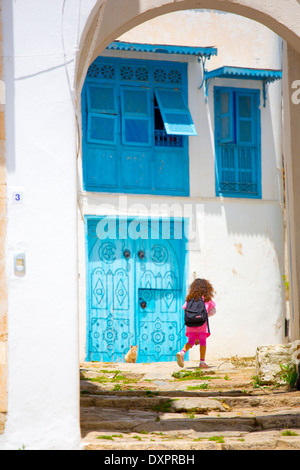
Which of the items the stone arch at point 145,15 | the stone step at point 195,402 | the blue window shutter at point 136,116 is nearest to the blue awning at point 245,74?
the blue window shutter at point 136,116

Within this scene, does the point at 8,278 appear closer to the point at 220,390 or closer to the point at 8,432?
the point at 8,432

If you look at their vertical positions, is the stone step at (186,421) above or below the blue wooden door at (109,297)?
below

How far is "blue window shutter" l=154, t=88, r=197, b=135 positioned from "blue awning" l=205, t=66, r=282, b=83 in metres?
0.73

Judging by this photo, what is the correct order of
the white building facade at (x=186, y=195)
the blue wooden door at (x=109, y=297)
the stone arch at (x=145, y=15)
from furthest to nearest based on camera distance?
the white building facade at (x=186, y=195), the blue wooden door at (x=109, y=297), the stone arch at (x=145, y=15)

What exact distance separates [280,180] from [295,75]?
22.8 feet

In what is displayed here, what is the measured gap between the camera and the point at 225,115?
16172 millimetres

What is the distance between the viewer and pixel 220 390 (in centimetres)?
954

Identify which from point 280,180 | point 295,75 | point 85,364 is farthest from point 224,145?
point 295,75

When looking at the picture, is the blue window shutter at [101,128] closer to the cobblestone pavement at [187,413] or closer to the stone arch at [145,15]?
the cobblestone pavement at [187,413]

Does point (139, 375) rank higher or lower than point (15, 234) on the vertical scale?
lower

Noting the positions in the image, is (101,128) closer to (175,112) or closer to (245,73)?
(175,112)

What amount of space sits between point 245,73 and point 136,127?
2.31 meters

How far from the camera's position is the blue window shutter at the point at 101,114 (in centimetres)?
1533

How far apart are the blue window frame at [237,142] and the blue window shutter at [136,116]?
1439 mm
